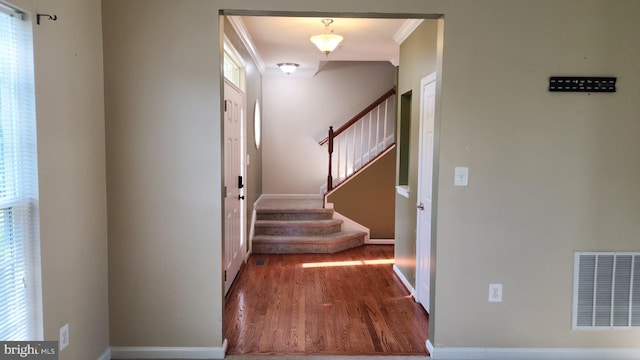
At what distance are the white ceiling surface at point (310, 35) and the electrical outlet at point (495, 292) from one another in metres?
2.36

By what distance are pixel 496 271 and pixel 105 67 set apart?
2.83 metres

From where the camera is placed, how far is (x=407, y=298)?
3.79 meters

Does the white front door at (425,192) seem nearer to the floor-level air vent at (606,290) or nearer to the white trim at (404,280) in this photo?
the white trim at (404,280)

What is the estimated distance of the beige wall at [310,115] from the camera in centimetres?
710

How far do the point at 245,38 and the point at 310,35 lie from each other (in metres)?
0.70

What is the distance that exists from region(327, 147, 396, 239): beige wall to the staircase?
215 millimetres

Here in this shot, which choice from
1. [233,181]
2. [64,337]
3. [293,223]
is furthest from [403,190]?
[64,337]

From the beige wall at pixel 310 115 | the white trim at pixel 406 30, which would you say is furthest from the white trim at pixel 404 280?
the beige wall at pixel 310 115

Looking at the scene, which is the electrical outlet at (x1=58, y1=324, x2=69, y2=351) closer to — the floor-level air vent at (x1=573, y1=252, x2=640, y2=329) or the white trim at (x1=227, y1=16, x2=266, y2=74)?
the white trim at (x1=227, y1=16, x2=266, y2=74)

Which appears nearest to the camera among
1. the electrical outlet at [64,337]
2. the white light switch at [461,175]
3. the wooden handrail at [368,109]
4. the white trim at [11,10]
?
the white trim at [11,10]

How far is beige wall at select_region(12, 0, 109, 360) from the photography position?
1913 mm

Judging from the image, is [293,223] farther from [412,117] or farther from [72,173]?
[72,173]

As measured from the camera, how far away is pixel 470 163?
2.60m

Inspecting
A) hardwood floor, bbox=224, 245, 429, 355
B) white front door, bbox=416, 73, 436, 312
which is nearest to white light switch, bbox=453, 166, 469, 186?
white front door, bbox=416, 73, 436, 312
